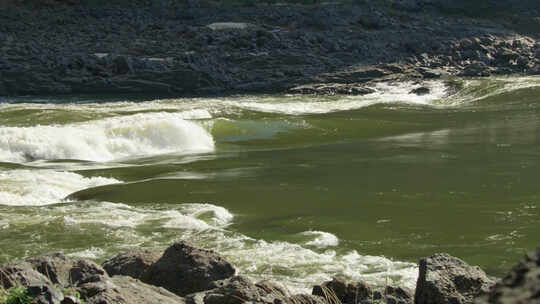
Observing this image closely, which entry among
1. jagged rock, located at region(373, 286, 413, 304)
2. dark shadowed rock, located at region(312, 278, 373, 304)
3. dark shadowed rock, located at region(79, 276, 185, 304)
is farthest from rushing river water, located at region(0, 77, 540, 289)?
dark shadowed rock, located at region(79, 276, 185, 304)

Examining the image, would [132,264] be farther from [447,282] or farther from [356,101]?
[356,101]

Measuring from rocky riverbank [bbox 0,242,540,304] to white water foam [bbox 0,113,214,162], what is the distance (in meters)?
14.2

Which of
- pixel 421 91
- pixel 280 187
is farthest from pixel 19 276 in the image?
pixel 421 91

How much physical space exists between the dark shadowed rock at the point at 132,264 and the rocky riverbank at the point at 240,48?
1297 inches

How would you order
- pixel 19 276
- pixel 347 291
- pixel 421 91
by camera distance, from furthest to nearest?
pixel 421 91
pixel 347 291
pixel 19 276

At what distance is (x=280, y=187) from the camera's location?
→ 50.1 ft

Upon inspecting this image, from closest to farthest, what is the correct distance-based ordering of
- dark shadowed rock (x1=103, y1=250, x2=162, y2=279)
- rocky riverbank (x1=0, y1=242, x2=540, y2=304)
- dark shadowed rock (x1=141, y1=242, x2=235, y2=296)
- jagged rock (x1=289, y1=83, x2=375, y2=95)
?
rocky riverbank (x1=0, y1=242, x2=540, y2=304)
dark shadowed rock (x1=141, y1=242, x2=235, y2=296)
dark shadowed rock (x1=103, y1=250, x2=162, y2=279)
jagged rock (x1=289, y1=83, x2=375, y2=95)

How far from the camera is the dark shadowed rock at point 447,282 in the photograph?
6.37 metres

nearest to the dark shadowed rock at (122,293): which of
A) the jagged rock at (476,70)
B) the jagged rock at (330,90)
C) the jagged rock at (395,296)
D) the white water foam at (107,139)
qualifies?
the jagged rock at (395,296)

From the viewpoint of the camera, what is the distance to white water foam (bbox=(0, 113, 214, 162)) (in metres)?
21.5

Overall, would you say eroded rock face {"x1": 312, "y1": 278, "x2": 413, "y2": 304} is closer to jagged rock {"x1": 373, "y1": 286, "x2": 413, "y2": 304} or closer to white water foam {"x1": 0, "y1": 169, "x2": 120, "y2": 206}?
jagged rock {"x1": 373, "y1": 286, "x2": 413, "y2": 304}

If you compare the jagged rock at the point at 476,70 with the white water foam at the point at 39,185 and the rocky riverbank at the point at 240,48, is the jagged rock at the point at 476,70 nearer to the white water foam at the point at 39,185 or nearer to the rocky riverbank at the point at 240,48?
the rocky riverbank at the point at 240,48

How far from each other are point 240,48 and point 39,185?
103 feet

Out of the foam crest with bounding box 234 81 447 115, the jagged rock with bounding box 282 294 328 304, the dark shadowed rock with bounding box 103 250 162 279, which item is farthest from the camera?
the foam crest with bounding box 234 81 447 115
